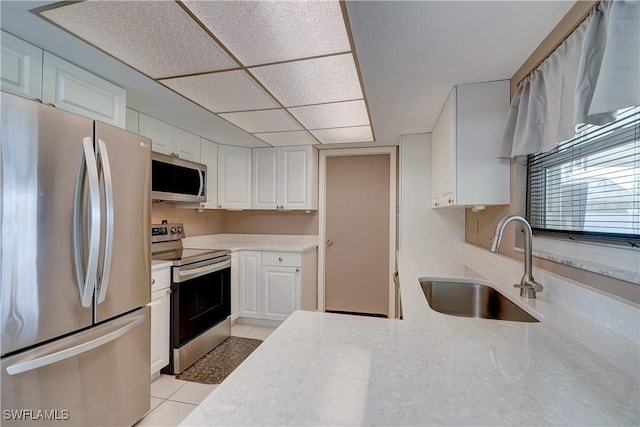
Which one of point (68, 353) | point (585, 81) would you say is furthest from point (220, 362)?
point (585, 81)

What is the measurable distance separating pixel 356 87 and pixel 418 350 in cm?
153

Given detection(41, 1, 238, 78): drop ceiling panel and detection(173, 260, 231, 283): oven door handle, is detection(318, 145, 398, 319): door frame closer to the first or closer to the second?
detection(173, 260, 231, 283): oven door handle

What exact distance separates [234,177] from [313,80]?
6.55 feet

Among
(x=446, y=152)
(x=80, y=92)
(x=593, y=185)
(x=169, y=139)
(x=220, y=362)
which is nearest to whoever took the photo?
(x=593, y=185)

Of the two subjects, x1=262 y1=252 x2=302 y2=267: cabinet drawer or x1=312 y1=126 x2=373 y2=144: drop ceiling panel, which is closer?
x1=312 y1=126 x2=373 y2=144: drop ceiling panel

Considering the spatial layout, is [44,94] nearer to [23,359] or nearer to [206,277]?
[23,359]

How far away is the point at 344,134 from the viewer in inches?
109

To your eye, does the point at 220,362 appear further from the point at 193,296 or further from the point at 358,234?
the point at 358,234

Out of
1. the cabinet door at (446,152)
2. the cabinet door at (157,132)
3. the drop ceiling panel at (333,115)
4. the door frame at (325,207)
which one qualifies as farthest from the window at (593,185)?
the cabinet door at (157,132)

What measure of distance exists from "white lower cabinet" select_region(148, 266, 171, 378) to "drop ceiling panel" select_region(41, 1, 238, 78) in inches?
54.2

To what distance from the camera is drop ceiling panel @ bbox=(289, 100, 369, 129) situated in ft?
6.66

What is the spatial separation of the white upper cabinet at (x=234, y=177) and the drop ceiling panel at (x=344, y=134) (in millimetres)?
1034

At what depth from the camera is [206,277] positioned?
7.98 ft

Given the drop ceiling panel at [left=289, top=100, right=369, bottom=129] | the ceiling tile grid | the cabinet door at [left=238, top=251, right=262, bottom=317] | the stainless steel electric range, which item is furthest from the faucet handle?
the cabinet door at [left=238, top=251, right=262, bottom=317]
